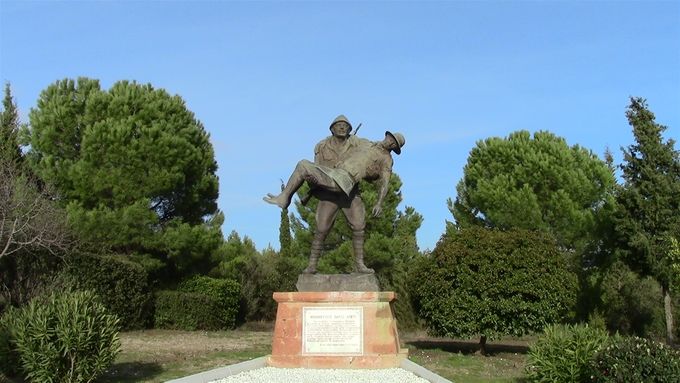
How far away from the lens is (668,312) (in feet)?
61.9

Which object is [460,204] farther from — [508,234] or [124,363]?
[124,363]

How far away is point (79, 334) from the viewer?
7.87m

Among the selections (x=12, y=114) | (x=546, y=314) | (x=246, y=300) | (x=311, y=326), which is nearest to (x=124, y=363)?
(x=311, y=326)

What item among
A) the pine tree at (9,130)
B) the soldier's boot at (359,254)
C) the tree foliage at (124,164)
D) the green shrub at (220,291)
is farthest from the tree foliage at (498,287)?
the pine tree at (9,130)

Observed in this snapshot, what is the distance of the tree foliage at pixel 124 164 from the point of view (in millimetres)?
18984

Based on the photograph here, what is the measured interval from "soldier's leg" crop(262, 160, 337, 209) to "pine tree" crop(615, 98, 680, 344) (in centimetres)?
1439

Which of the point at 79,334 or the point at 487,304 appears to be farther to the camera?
the point at 487,304

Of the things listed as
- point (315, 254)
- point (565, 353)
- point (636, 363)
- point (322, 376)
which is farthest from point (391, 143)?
point (636, 363)

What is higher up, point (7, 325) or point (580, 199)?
point (580, 199)

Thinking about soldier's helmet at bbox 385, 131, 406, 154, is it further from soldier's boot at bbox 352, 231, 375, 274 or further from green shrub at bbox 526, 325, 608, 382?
green shrub at bbox 526, 325, 608, 382

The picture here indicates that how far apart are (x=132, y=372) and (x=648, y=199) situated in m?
16.7

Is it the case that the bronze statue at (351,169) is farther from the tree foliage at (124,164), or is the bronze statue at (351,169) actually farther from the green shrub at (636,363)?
the tree foliage at (124,164)

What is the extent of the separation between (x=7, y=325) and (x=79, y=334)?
4.61 ft

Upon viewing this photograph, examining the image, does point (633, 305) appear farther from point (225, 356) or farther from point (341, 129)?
point (341, 129)
